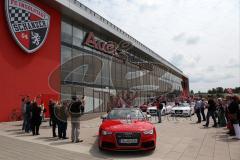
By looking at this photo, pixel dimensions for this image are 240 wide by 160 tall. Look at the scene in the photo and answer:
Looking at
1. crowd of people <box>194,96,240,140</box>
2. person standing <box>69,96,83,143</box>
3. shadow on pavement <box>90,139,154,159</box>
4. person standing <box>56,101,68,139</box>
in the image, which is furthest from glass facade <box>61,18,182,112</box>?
shadow on pavement <box>90,139,154,159</box>

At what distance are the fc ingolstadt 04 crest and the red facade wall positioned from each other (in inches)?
13.4

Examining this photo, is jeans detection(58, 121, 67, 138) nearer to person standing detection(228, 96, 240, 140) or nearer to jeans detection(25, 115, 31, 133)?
jeans detection(25, 115, 31, 133)

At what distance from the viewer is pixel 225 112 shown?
14.5m

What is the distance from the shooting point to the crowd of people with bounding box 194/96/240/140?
36.6 ft

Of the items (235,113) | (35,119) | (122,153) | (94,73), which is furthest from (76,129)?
(94,73)

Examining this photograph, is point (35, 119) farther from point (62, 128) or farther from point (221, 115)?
point (221, 115)

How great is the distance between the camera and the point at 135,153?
335 inches

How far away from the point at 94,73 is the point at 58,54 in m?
6.65

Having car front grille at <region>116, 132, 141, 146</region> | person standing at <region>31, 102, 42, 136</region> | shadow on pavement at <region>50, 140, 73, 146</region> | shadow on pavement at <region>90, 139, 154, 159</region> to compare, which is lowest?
shadow on pavement at <region>90, 139, 154, 159</region>

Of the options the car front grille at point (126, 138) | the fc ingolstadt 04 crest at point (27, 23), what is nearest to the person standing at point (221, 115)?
the car front grille at point (126, 138)

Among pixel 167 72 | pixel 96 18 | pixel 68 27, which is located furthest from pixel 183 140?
pixel 167 72

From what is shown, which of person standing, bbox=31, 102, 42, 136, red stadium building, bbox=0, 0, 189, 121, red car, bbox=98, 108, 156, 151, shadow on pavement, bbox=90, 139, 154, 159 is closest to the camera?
shadow on pavement, bbox=90, 139, 154, 159

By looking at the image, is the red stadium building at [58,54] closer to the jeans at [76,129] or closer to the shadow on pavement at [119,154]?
the jeans at [76,129]

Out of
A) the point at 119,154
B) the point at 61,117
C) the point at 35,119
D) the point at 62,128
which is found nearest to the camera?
the point at 119,154
